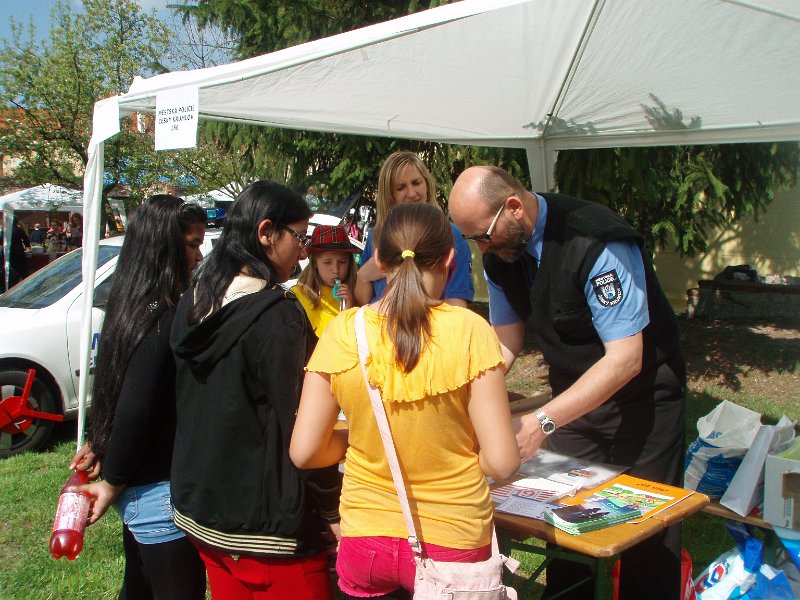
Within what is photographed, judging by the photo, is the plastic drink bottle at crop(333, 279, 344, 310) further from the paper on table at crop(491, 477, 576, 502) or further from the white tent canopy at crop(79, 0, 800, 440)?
the paper on table at crop(491, 477, 576, 502)

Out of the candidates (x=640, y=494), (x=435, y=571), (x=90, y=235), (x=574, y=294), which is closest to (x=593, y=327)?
(x=574, y=294)

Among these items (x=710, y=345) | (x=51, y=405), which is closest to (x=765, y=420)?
(x=710, y=345)

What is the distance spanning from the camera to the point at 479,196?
7.35 ft

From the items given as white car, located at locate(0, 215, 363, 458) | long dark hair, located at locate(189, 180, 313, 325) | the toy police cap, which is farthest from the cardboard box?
white car, located at locate(0, 215, 363, 458)

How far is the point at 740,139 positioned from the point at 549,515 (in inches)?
111

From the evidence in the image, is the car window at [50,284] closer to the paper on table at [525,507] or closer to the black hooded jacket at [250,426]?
the black hooded jacket at [250,426]

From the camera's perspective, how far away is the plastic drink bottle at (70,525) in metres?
2.05

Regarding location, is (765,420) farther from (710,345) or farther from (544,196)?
(544,196)

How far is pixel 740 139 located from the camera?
3875mm

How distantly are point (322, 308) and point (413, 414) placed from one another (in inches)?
89.3

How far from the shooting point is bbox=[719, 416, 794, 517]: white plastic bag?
266 cm

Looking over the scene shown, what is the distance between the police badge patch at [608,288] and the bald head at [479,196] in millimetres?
394

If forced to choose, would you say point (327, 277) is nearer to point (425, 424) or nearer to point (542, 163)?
point (542, 163)

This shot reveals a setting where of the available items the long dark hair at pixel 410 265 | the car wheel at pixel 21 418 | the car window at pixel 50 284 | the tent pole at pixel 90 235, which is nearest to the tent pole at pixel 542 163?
the tent pole at pixel 90 235
